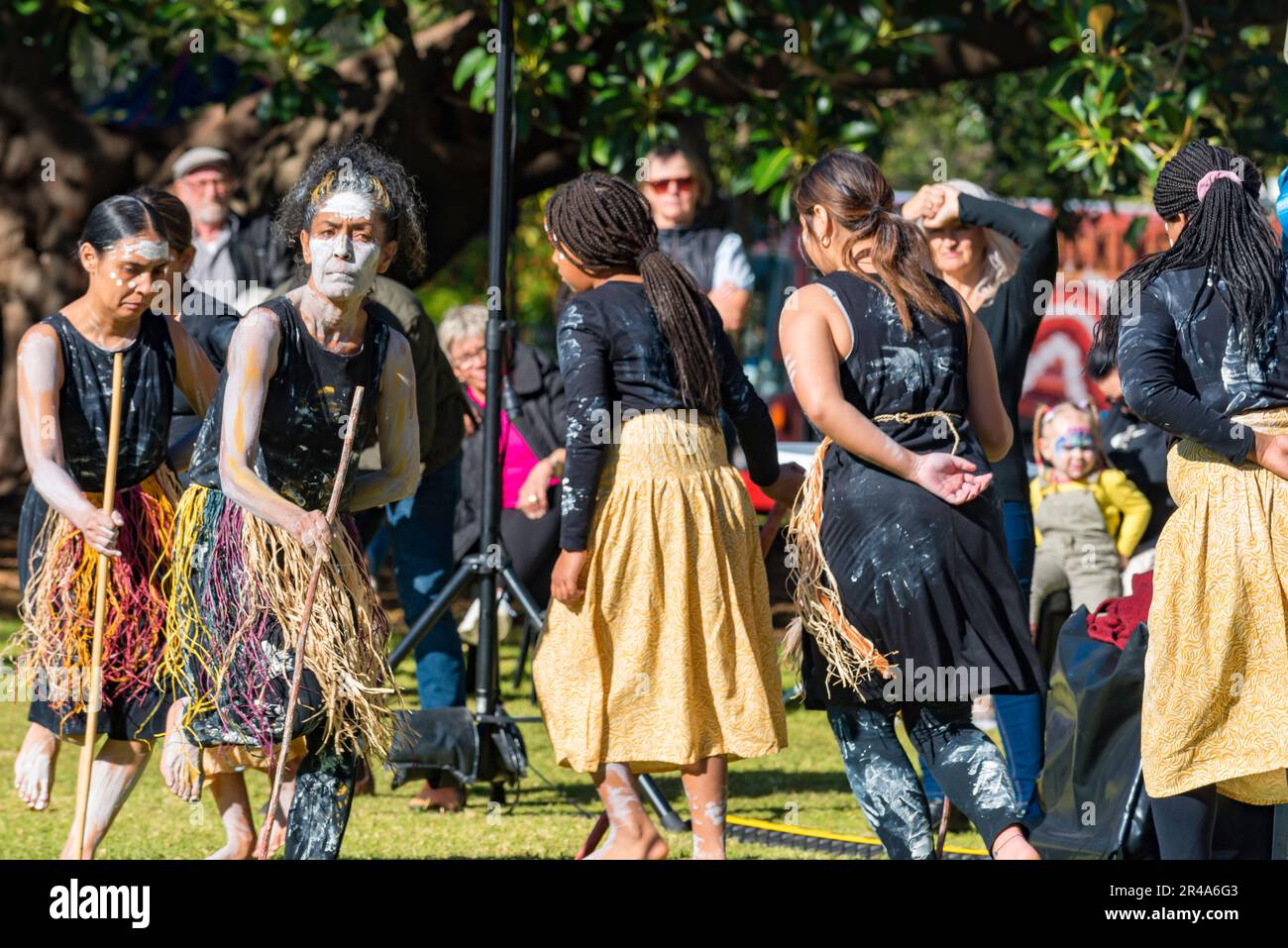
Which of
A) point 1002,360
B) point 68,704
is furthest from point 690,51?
point 68,704

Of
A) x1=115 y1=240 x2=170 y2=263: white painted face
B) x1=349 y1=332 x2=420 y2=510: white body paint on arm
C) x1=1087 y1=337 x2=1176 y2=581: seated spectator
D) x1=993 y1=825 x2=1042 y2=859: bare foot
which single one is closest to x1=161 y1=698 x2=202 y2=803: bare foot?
x1=349 y1=332 x2=420 y2=510: white body paint on arm

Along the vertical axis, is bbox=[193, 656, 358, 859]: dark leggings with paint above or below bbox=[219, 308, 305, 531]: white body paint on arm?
below

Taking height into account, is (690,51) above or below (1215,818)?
above

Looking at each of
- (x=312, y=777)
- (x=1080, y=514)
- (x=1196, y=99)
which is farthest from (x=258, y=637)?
(x=1196, y=99)

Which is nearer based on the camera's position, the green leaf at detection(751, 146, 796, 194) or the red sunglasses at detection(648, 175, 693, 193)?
the red sunglasses at detection(648, 175, 693, 193)

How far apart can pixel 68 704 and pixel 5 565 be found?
8554mm

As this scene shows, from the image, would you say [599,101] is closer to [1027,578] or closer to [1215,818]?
[1027,578]

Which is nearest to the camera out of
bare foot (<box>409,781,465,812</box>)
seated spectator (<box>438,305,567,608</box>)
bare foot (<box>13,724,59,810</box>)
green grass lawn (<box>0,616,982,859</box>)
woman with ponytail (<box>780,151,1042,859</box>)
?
woman with ponytail (<box>780,151,1042,859</box>)

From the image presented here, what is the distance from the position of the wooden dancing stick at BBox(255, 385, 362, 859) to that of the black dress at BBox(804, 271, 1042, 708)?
44.3 inches

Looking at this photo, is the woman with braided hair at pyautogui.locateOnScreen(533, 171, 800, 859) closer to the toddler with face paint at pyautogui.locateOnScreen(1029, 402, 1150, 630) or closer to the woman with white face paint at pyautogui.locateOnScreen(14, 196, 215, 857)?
the woman with white face paint at pyautogui.locateOnScreen(14, 196, 215, 857)

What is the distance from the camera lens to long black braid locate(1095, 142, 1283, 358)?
155 inches

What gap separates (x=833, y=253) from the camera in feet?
14.2

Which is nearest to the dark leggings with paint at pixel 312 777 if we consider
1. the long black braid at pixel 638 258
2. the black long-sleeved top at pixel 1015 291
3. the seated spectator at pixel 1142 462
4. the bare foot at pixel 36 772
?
the bare foot at pixel 36 772
